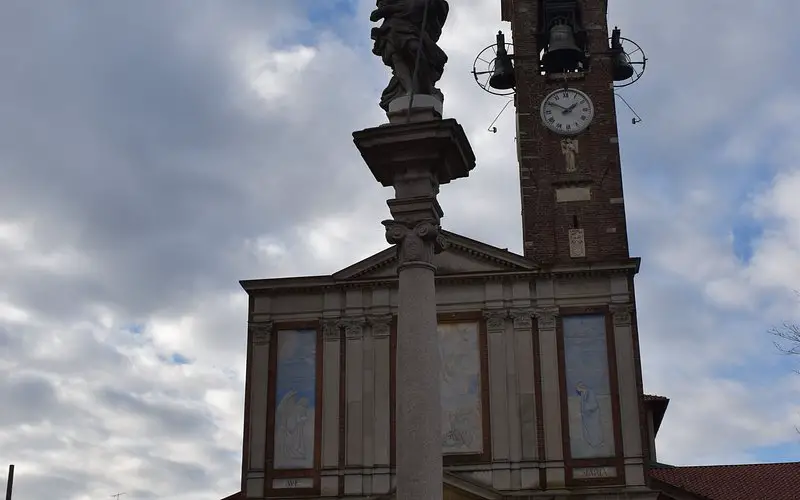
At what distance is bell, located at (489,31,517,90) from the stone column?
23.9m

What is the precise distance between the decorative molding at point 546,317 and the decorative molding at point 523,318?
0.16 m

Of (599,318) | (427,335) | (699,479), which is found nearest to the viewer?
(427,335)

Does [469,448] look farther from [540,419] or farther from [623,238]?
[623,238]

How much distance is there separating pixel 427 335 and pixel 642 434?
1797 centimetres

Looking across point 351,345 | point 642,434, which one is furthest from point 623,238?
point 351,345

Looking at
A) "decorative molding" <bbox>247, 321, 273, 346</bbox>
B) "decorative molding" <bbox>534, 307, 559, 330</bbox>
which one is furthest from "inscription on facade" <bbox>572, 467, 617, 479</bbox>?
"decorative molding" <bbox>247, 321, 273, 346</bbox>

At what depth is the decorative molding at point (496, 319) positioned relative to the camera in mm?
27875

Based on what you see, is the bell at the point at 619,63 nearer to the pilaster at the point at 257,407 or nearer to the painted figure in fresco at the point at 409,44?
the pilaster at the point at 257,407

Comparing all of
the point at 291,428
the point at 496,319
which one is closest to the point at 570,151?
the point at 496,319

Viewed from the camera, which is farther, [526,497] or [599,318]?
[599,318]

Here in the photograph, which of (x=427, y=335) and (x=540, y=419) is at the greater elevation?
(x=540, y=419)

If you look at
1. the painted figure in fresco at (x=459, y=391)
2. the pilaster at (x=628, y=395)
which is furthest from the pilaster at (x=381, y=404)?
the pilaster at (x=628, y=395)

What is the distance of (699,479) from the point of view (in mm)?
30125

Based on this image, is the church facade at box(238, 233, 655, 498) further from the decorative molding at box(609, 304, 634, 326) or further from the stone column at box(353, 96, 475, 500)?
the stone column at box(353, 96, 475, 500)
